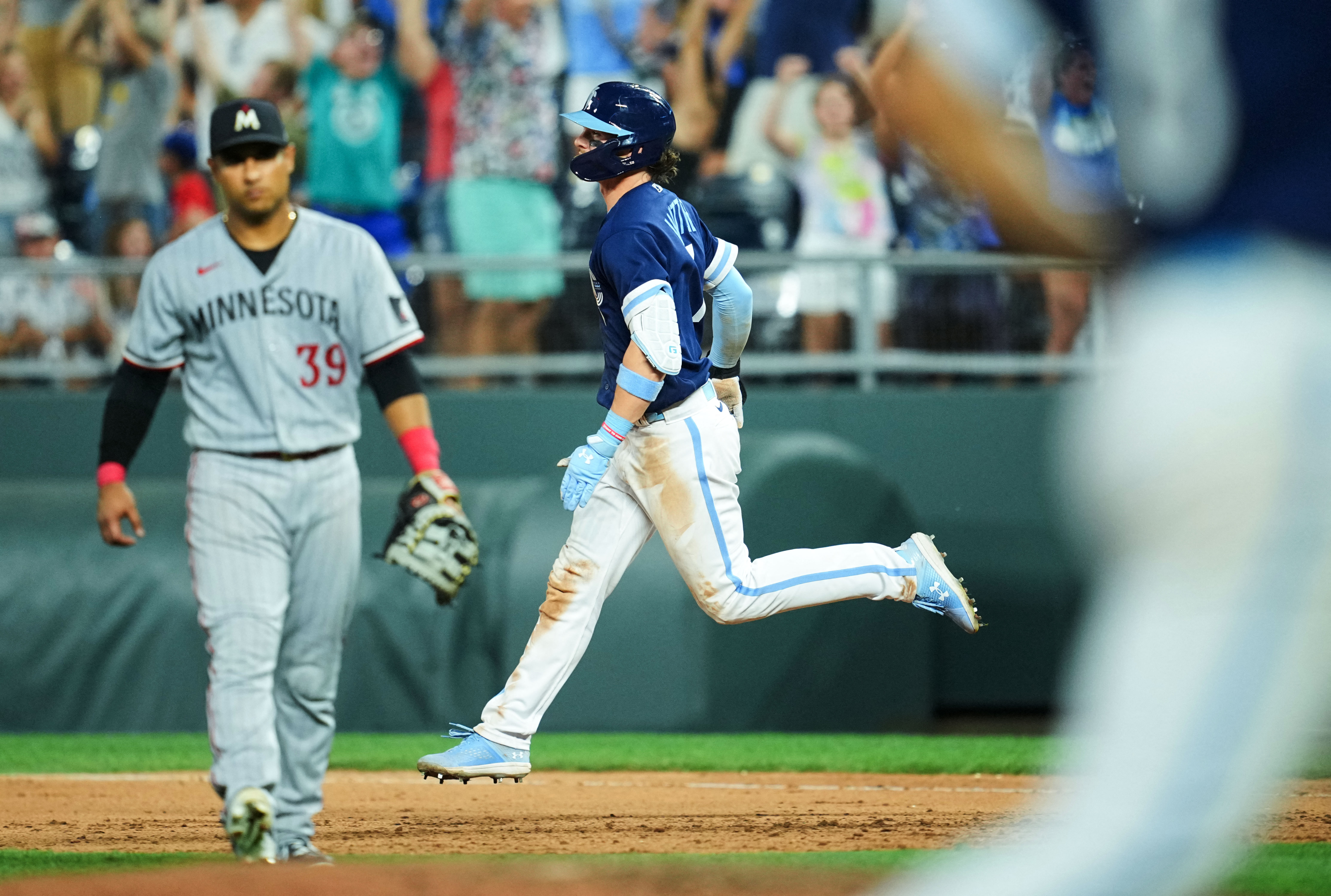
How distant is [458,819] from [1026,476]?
4.92 m

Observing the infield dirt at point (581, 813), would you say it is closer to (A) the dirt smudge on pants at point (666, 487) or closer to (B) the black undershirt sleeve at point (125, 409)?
(A) the dirt smudge on pants at point (666, 487)

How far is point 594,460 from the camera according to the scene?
189 inches

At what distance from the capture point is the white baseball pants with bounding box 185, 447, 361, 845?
463 cm

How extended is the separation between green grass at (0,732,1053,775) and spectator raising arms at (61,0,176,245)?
342 cm

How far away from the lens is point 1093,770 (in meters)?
2.28

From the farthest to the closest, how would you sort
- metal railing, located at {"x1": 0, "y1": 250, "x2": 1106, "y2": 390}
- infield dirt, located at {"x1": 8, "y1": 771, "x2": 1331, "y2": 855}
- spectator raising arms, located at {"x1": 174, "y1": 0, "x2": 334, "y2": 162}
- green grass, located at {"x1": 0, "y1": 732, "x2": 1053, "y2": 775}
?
spectator raising arms, located at {"x1": 174, "y1": 0, "x2": 334, "y2": 162}
metal railing, located at {"x1": 0, "y1": 250, "x2": 1106, "y2": 390}
green grass, located at {"x1": 0, "y1": 732, "x2": 1053, "y2": 775}
infield dirt, located at {"x1": 8, "y1": 771, "x2": 1331, "y2": 855}

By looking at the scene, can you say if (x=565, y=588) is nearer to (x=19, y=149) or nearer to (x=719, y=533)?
(x=719, y=533)

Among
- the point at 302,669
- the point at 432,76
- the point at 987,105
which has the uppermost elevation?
the point at 432,76

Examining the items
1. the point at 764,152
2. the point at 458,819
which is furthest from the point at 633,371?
the point at 764,152

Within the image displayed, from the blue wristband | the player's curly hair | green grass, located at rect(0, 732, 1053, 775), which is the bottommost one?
green grass, located at rect(0, 732, 1053, 775)

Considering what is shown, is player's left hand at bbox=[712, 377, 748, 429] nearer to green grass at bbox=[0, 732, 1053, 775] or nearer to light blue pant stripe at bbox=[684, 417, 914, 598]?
light blue pant stripe at bbox=[684, 417, 914, 598]

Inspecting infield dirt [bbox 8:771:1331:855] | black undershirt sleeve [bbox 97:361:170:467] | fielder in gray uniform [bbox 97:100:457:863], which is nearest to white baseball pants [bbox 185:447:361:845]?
fielder in gray uniform [bbox 97:100:457:863]

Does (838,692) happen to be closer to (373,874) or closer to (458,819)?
(458,819)

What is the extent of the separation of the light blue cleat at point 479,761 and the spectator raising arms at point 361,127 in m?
5.31
